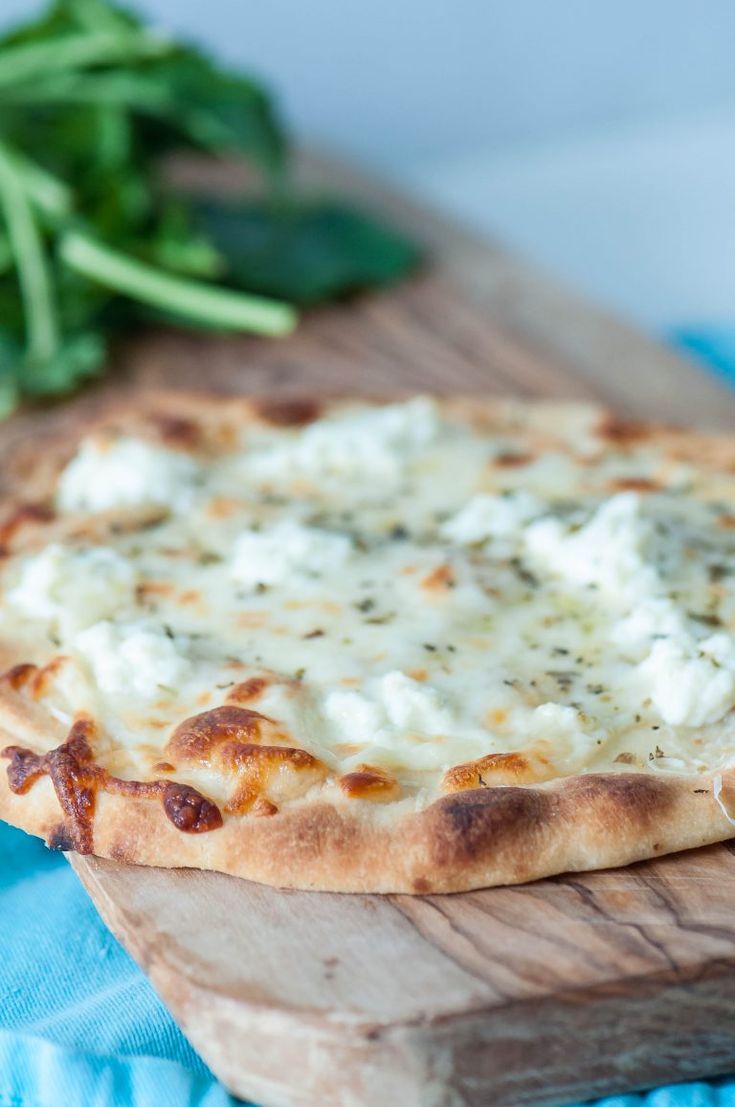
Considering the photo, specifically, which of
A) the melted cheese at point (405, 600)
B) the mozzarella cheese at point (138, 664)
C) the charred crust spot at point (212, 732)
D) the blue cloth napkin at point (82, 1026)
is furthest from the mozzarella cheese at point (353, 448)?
the blue cloth napkin at point (82, 1026)

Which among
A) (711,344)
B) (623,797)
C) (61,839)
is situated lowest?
(711,344)

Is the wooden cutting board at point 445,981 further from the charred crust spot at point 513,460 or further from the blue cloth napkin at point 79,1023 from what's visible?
the charred crust spot at point 513,460

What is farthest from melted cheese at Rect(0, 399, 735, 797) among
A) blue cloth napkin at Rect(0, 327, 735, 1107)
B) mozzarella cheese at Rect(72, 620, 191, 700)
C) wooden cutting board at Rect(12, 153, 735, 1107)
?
blue cloth napkin at Rect(0, 327, 735, 1107)

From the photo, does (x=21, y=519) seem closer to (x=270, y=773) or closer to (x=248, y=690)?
(x=248, y=690)

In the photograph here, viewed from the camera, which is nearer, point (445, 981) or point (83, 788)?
point (445, 981)

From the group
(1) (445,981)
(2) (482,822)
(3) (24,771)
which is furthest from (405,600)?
(1) (445,981)

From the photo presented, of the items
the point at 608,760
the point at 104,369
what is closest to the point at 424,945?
the point at 608,760
